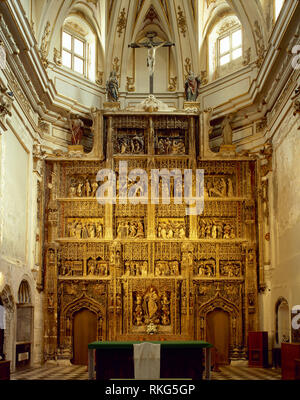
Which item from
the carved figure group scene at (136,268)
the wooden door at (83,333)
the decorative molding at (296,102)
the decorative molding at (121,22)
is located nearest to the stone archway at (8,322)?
the wooden door at (83,333)

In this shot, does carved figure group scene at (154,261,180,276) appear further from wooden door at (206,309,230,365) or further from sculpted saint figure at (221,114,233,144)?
sculpted saint figure at (221,114,233,144)

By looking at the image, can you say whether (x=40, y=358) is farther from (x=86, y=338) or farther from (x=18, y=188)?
(x=18, y=188)

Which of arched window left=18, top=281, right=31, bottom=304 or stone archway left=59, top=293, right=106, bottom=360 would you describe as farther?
stone archway left=59, top=293, right=106, bottom=360

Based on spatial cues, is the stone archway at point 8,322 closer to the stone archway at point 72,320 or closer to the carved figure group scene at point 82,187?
the stone archway at point 72,320

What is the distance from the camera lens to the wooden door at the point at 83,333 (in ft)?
73.6

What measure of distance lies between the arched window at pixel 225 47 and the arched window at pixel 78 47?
502cm

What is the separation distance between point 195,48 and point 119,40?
3286mm

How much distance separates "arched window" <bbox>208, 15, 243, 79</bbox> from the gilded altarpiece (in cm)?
319

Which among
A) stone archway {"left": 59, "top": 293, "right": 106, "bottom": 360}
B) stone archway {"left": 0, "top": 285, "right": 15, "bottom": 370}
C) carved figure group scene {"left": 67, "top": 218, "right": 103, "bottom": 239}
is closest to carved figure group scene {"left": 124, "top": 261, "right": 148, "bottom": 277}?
carved figure group scene {"left": 67, "top": 218, "right": 103, "bottom": 239}

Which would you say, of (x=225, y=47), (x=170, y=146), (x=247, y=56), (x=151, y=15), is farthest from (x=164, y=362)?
(x=151, y=15)

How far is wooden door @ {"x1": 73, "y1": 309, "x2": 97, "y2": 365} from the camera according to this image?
22.4 metres

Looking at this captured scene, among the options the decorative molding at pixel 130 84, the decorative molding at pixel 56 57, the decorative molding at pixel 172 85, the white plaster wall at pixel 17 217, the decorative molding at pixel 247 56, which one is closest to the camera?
the white plaster wall at pixel 17 217

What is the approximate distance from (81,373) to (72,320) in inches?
137
